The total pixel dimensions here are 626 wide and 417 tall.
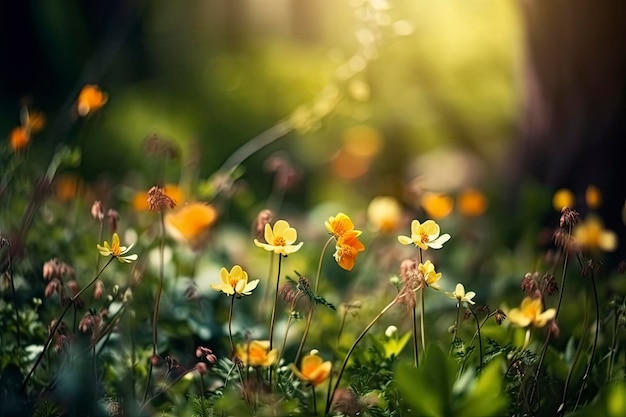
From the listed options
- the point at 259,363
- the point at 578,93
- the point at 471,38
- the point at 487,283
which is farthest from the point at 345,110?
the point at 471,38

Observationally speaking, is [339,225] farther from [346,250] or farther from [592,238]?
[592,238]

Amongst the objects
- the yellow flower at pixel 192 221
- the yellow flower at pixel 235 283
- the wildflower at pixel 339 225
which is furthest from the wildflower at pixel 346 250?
the yellow flower at pixel 192 221

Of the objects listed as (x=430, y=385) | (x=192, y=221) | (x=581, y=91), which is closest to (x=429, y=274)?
(x=430, y=385)

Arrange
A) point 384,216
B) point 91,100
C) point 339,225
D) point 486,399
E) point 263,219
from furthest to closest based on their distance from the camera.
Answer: point 384,216 < point 91,100 < point 263,219 < point 339,225 < point 486,399

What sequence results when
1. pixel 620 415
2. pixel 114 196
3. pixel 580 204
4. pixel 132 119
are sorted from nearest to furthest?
pixel 620 415, pixel 580 204, pixel 114 196, pixel 132 119

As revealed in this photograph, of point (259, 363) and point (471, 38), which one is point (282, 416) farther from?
point (471, 38)

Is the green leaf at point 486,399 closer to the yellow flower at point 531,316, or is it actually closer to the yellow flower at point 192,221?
the yellow flower at point 531,316

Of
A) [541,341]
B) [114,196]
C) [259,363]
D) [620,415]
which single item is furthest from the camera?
[114,196]

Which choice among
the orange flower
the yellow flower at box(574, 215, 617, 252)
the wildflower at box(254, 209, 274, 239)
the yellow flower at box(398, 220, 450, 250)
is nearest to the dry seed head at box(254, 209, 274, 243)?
the wildflower at box(254, 209, 274, 239)

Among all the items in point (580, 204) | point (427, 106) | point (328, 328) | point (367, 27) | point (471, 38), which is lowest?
point (427, 106)
